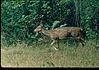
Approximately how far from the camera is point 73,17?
8.53 metres

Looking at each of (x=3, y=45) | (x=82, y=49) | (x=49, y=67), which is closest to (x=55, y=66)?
(x=49, y=67)

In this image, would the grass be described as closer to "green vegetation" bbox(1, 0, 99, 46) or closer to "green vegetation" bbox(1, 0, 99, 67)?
"green vegetation" bbox(1, 0, 99, 67)

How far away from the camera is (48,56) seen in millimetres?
8289

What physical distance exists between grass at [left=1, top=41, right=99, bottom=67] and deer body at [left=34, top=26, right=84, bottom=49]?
0.18 meters

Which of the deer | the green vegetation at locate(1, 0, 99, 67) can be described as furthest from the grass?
the deer

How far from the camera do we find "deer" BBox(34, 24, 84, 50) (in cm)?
845

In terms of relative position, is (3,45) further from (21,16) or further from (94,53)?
(94,53)

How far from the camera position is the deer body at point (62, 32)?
845cm

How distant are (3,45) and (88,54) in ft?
6.16

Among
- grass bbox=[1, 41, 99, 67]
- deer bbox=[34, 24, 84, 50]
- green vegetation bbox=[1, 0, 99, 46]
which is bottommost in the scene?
grass bbox=[1, 41, 99, 67]

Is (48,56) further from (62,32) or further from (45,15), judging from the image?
Result: (45,15)

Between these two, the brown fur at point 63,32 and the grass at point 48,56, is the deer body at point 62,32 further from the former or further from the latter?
the grass at point 48,56

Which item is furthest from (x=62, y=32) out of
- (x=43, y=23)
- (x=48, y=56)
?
(x=48, y=56)

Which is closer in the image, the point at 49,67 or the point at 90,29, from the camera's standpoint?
the point at 49,67
